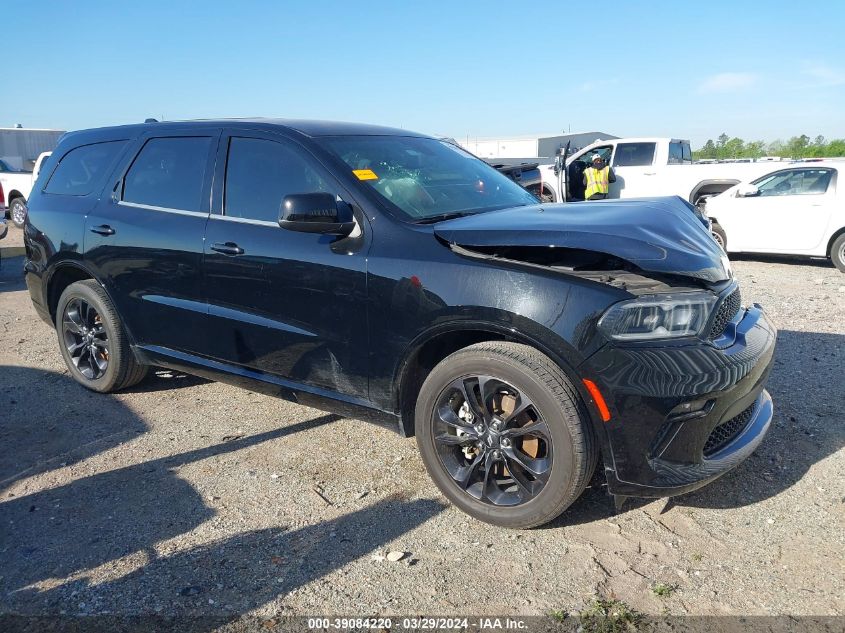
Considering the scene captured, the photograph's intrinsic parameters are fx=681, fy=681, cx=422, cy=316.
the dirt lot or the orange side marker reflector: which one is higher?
the orange side marker reflector

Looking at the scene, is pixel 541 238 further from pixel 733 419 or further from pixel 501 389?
pixel 733 419

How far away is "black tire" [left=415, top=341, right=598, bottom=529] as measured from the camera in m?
2.78

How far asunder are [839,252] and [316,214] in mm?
8659

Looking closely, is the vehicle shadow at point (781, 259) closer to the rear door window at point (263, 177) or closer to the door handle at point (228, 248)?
the rear door window at point (263, 177)

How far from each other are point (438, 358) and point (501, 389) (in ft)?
1.44

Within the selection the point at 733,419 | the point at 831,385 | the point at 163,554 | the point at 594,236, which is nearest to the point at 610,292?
the point at 594,236

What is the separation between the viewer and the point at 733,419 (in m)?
3.03

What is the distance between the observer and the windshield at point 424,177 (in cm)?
350

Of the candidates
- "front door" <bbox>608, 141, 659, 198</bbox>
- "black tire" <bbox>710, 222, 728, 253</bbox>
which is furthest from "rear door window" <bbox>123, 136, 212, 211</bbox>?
"front door" <bbox>608, 141, 659, 198</bbox>

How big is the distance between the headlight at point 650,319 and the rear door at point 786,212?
26.4 ft

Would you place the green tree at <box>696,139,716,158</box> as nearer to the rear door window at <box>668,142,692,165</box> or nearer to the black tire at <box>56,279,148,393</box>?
the rear door window at <box>668,142,692,165</box>

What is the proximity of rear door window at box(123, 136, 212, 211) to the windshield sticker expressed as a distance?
1057 millimetres

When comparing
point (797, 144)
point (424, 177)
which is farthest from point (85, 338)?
point (797, 144)

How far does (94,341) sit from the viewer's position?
480 centimetres
